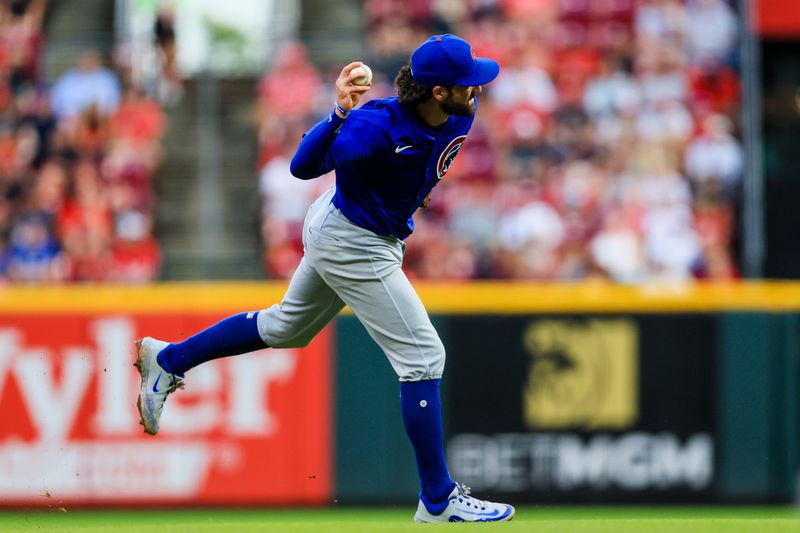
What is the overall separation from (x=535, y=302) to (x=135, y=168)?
4.32 m

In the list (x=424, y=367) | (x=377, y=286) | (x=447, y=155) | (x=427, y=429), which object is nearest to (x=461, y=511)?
(x=427, y=429)

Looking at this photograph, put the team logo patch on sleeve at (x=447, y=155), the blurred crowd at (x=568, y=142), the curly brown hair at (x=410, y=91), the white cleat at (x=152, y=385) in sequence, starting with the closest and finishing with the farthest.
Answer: the curly brown hair at (x=410, y=91) < the team logo patch on sleeve at (x=447, y=155) < the white cleat at (x=152, y=385) < the blurred crowd at (x=568, y=142)

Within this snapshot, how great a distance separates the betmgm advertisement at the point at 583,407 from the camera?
10.7 metres

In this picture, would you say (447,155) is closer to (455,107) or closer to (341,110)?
(455,107)

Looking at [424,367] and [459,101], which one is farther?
[424,367]

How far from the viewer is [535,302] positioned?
1086cm

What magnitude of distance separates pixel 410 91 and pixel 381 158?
0.32m

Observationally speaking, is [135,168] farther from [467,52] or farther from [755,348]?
[467,52]

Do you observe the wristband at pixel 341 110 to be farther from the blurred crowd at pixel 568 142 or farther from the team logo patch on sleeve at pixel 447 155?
the blurred crowd at pixel 568 142

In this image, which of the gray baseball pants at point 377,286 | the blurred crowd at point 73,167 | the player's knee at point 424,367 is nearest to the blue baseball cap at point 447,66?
the gray baseball pants at point 377,286

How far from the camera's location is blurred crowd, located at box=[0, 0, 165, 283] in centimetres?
1222

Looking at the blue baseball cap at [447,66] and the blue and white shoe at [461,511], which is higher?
the blue baseball cap at [447,66]

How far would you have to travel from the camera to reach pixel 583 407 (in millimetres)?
Answer: 10727

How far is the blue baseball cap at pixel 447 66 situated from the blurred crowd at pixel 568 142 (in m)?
5.79
